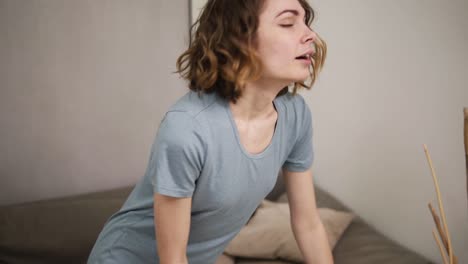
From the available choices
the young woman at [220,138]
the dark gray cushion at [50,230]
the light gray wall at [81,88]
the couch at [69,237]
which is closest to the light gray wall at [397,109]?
the couch at [69,237]

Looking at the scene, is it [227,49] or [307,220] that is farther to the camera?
[307,220]

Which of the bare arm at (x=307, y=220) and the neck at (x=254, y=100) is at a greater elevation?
the neck at (x=254, y=100)

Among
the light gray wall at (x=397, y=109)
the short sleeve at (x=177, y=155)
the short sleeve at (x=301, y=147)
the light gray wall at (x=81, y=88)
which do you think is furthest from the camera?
the light gray wall at (x=81, y=88)

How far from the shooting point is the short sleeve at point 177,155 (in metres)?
0.77

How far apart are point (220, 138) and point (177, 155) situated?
0.37 feet

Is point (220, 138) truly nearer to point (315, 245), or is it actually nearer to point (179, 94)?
point (315, 245)

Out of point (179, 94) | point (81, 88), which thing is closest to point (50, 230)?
point (81, 88)

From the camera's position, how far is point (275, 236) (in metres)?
1.58

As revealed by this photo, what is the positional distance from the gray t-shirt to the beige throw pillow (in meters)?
0.56

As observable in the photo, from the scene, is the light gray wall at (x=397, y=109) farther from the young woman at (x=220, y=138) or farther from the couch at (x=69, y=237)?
the young woman at (x=220, y=138)

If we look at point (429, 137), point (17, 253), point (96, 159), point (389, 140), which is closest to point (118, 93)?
point (96, 159)

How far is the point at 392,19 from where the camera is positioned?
1427 mm

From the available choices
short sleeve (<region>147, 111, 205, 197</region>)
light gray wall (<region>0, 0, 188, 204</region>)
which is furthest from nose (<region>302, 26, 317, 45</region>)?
light gray wall (<region>0, 0, 188, 204</region>)

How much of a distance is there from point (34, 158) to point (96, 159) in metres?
0.27
